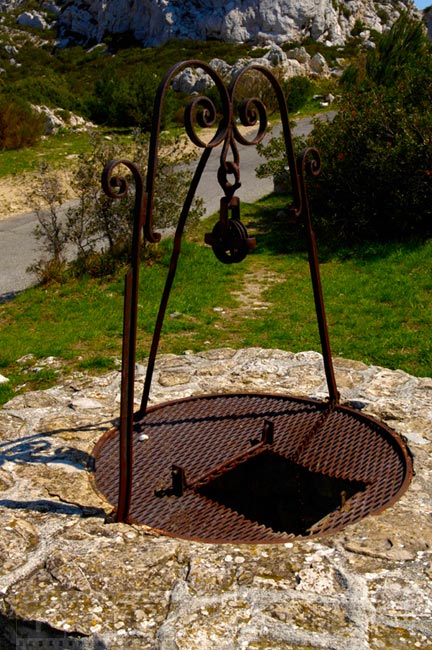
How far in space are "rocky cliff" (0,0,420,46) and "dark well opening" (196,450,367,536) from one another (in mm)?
37718

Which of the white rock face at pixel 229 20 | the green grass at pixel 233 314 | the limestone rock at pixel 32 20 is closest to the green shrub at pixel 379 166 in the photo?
the green grass at pixel 233 314

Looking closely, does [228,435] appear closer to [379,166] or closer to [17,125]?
[379,166]

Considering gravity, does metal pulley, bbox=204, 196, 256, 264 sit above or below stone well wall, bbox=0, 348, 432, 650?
above

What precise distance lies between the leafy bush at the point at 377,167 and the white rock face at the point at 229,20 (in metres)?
31.9

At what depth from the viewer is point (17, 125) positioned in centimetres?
1393

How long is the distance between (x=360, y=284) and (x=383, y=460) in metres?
3.57

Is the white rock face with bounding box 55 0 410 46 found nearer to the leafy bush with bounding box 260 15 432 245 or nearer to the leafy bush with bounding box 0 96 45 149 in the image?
the leafy bush with bounding box 0 96 45 149

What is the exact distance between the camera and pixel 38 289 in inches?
270

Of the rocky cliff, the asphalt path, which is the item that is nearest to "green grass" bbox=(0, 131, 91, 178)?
the asphalt path

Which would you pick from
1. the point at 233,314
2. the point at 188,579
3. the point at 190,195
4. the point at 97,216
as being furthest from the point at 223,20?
the point at 188,579

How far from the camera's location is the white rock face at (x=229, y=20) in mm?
39719

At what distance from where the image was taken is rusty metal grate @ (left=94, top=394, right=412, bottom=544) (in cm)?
291

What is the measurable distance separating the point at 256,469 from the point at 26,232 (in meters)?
6.79

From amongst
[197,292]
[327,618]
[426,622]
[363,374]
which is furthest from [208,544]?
[197,292]
